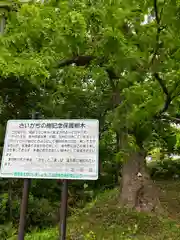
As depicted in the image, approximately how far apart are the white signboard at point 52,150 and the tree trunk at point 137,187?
110 inches

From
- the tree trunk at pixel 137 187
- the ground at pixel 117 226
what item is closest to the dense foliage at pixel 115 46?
the tree trunk at pixel 137 187

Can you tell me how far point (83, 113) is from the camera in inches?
347

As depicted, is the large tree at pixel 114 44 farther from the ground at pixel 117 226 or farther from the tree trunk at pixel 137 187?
the ground at pixel 117 226

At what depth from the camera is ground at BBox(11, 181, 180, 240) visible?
531 cm

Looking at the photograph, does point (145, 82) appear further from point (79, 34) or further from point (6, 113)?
point (6, 113)

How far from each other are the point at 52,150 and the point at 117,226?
2500 mm

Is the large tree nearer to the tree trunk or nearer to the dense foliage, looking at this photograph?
the dense foliage

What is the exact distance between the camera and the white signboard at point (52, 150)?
3.75 m

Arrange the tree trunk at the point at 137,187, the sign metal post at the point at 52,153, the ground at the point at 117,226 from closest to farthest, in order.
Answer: the sign metal post at the point at 52,153 < the ground at the point at 117,226 < the tree trunk at the point at 137,187

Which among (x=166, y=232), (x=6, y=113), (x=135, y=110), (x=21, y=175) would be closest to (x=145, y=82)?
(x=135, y=110)

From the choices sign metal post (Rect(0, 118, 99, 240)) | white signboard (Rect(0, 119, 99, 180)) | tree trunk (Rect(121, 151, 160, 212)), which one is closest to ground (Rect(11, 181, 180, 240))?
tree trunk (Rect(121, 151, 160, 212))

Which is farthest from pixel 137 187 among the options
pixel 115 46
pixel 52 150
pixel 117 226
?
pixel 115 46

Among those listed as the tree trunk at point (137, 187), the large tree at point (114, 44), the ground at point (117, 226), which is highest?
the large tree at point (114, 44)

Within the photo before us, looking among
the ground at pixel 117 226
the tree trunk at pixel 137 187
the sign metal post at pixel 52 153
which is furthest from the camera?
the tree trunk at pixel 137 187
